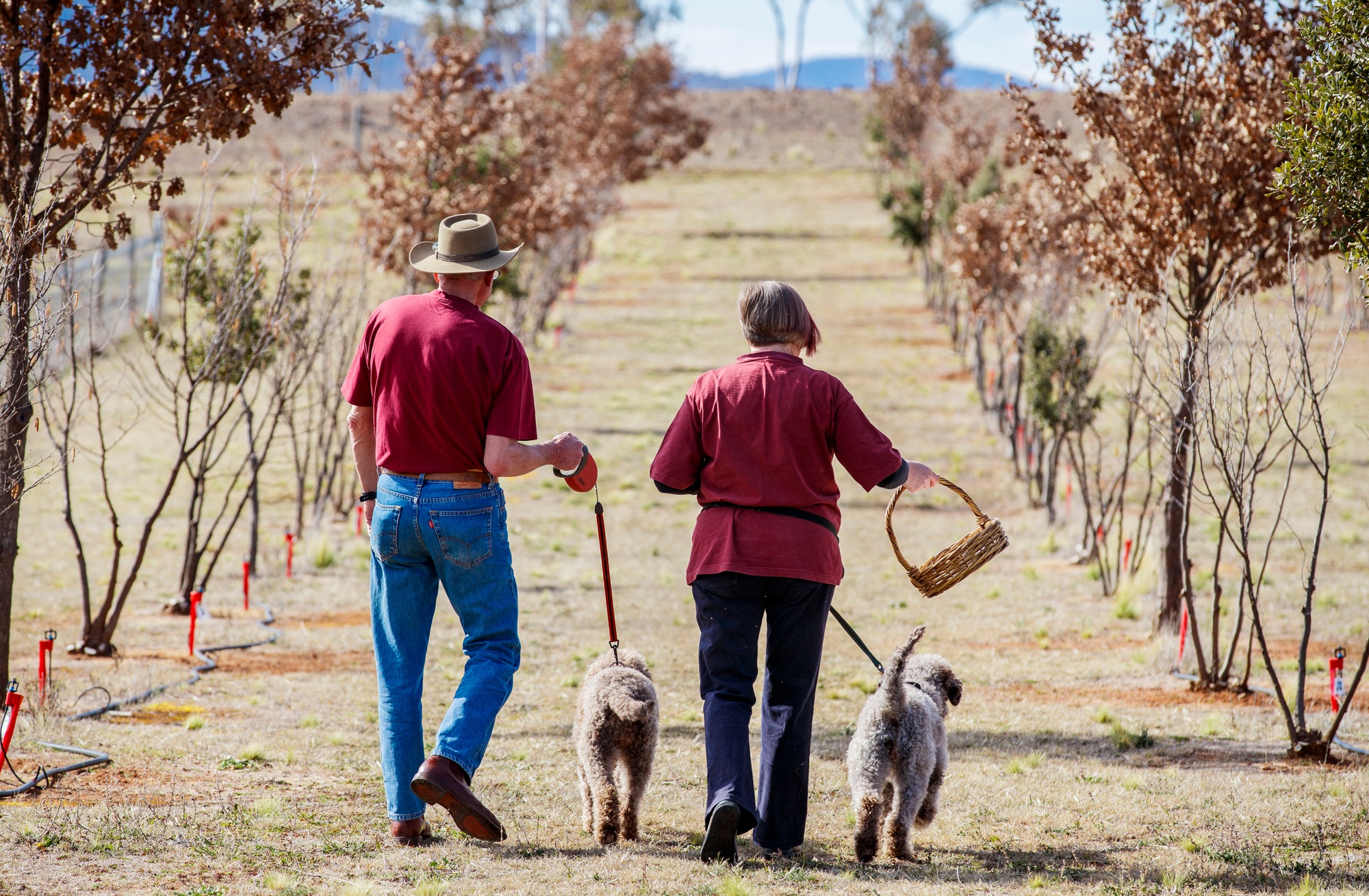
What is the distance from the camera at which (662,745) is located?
6.24m

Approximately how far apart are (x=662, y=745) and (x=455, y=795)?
2.24 m

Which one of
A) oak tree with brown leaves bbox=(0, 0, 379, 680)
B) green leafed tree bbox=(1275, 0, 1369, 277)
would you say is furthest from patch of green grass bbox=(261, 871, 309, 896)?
green leafed tree bbox=(1275, 0, 1369, 277)

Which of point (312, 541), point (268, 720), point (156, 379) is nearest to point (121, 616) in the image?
point (312, 541)

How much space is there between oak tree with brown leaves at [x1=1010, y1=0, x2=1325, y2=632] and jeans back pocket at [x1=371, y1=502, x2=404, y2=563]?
15.9 feet

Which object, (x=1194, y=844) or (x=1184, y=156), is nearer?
(x=1194, y=844)

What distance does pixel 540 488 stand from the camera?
16297mm

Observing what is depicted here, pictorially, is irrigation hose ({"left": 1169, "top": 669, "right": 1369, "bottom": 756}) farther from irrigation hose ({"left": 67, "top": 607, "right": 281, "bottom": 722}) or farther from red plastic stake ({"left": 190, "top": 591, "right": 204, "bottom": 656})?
red plastic stake ({"left": 190, "top": 591, "right": 204, "bottom": 656})

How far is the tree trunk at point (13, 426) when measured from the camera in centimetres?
554

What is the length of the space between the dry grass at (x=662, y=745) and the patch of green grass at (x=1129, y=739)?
22 millimetres

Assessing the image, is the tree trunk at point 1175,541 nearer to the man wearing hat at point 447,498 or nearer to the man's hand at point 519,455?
the man's hand at point 519,455

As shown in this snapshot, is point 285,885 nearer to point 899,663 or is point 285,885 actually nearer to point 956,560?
point 899,663

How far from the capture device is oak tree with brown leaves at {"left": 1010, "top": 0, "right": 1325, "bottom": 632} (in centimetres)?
773

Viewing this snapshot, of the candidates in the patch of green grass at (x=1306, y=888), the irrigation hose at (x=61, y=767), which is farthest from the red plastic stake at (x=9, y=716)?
the patch of green grass at (x=1306, y=888)

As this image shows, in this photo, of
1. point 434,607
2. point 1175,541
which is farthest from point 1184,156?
point 434,607
